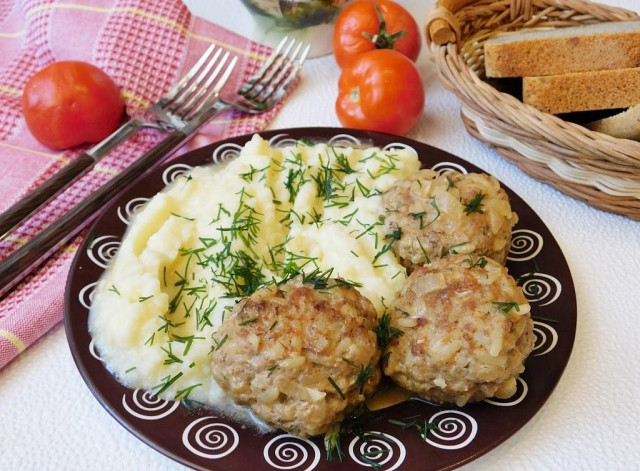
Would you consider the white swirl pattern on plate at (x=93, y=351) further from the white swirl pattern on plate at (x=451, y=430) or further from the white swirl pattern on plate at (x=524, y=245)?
the white swirl pattern on plate at (x=524, y=245)

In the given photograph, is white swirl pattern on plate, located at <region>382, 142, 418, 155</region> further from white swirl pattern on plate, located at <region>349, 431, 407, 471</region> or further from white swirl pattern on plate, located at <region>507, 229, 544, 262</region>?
white swirl pattern on plate, located at <region>349, 431, 407, 471</region>

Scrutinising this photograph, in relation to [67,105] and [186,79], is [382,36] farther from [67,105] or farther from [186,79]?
[67,105]

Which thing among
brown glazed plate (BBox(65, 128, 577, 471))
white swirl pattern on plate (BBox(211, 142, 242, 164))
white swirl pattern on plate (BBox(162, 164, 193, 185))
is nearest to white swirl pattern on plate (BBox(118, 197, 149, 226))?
white swirl pattern on plate (BBox(162, 164, 193, 185))

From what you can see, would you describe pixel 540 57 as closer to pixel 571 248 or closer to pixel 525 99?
pixel 525 99

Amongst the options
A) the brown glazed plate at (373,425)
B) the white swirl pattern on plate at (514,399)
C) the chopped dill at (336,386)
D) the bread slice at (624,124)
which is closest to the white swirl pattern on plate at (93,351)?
the brown glazed plate at (373,425)

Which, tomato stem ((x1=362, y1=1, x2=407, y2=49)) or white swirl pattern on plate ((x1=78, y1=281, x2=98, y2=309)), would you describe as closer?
white swirl pattern on plate ((x1=78, y1=281, x2=98, y2=309))

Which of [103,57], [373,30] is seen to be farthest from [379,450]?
[103,57]

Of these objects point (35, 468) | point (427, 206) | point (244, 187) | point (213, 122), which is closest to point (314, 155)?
point (244, 187)

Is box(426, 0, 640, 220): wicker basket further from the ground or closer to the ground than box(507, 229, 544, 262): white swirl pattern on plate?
further from the ground
